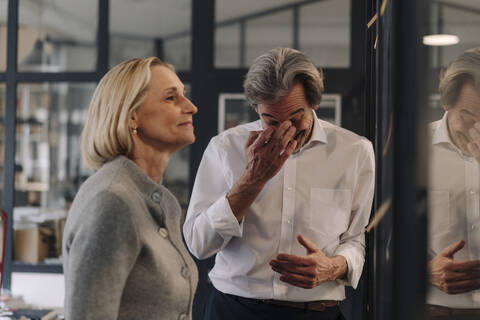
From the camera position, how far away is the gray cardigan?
34.3 inches

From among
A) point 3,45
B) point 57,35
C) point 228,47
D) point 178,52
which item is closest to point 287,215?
point 228,47

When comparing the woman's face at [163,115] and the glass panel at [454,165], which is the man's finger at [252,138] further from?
the glass panel at [454,165]

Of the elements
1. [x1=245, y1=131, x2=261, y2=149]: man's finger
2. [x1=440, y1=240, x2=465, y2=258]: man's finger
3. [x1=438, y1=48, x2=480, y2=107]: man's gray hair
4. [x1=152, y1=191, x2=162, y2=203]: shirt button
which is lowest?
[x1=152, y1=191, x2=162, y2=203]: shirt button

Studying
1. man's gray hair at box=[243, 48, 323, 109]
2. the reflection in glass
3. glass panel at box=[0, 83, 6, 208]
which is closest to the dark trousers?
man's gray hair at box=[243, 48, 323, 109]

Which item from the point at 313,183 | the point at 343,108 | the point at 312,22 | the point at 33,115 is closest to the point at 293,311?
the point at 313,183

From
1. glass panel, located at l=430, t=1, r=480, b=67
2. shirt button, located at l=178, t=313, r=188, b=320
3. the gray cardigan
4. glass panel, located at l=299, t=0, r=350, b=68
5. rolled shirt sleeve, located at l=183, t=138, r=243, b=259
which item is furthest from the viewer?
glass panel, located at l=299, t=0, r=350, b=68

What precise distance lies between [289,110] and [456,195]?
109 cm

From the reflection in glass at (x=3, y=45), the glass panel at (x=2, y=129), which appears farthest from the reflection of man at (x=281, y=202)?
the reflection in glass at (x=3, y=45)

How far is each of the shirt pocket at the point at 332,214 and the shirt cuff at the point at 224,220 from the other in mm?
217

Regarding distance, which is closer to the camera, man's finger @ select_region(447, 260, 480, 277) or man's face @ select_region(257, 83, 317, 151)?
man's finger @ select_region(447, 260, 480, 277)

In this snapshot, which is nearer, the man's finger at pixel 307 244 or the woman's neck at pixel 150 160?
the woman's neck at pixel 150 160

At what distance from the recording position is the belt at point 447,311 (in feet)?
1.01

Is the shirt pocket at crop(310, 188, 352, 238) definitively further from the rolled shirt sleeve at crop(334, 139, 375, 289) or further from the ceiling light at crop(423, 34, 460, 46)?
the ceiling light at crop(423, 34, 460, 46)

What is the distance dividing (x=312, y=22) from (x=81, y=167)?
1775 mm
